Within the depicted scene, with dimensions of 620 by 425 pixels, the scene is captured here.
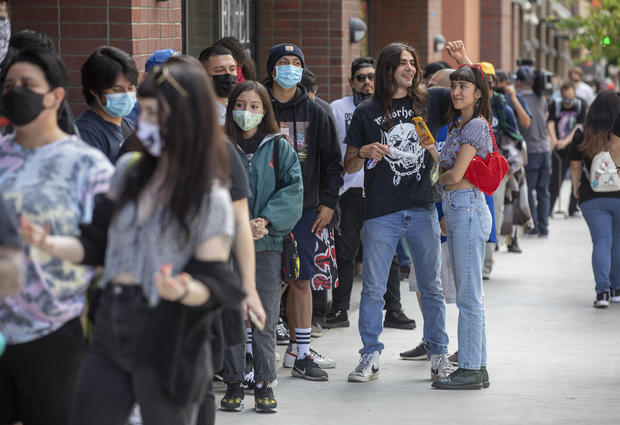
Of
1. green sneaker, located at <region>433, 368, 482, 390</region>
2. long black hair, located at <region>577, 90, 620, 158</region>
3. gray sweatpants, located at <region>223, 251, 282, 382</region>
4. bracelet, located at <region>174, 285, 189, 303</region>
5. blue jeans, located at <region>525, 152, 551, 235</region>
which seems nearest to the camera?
bracelet, located at <region>174, 285, 189, 303</region>

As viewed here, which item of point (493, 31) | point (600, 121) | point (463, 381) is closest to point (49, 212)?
point (463, 381)

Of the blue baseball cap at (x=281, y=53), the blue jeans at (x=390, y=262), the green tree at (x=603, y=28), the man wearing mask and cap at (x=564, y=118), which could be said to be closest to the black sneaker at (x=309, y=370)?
the blue jeans at (x=390, y=262)

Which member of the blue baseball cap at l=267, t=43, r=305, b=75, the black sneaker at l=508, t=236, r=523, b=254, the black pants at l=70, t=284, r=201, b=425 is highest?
the blue baseball cap at l=267, t=43, r=305, b=75

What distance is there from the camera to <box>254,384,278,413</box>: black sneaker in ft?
20.0

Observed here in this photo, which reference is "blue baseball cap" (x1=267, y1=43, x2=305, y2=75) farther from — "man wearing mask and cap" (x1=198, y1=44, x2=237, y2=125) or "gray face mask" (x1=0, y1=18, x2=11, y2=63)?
"gray face mask" (x1=0, y1=18, x2=11, y2=63)

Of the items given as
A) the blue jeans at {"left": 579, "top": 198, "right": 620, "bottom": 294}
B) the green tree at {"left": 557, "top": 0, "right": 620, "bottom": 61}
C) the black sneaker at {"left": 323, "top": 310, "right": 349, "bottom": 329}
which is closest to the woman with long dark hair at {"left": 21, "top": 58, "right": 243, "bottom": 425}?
the black sneaker at {"left": 323, "top": 310, "right": 349, "bottom": 329}

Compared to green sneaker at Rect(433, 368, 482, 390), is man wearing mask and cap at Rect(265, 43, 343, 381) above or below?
above

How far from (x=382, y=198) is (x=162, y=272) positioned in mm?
3465

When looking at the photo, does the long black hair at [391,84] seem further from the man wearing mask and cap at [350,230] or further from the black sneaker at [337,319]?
the black sneaker at [337,319]

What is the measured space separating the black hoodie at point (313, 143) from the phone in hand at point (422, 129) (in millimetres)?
731

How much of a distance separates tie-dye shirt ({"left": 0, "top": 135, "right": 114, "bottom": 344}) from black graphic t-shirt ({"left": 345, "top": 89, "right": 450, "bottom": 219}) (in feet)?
9.94

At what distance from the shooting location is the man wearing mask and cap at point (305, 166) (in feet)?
22.5

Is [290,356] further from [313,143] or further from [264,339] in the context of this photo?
[313,143]

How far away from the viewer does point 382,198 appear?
665 centimetres
